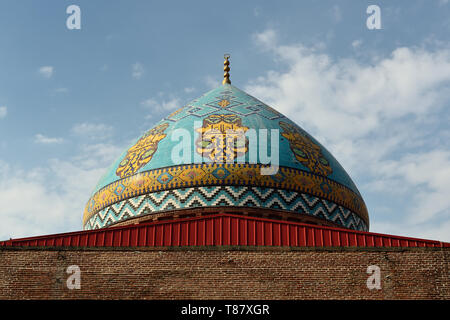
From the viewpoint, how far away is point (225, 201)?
15.9 metres

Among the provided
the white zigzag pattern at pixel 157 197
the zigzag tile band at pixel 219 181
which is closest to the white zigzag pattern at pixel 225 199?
the zigzag tile band at pixel 219 181

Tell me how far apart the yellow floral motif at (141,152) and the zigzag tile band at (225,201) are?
3.33 feet

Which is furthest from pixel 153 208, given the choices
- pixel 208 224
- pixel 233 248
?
pixel 233 248

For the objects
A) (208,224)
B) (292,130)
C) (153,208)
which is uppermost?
(292,130)

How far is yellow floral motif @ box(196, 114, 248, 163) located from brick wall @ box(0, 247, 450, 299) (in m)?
5.02

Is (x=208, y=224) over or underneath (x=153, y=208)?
underneath

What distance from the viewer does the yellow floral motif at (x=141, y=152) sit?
17.4 m

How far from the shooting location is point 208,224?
41.1 feet

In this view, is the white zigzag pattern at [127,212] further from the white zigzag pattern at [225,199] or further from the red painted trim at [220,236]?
the red painted trim at [220,236]

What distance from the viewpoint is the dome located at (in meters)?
16.1

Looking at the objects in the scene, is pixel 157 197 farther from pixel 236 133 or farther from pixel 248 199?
pixel 236 133
